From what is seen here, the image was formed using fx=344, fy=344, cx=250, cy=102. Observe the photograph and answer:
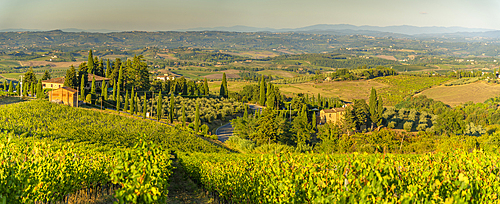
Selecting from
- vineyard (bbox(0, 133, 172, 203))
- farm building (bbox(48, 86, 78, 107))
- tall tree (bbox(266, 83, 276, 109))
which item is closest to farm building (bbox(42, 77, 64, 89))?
farm building (bbox(48, 86, 78, 107))

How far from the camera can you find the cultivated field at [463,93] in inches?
3652

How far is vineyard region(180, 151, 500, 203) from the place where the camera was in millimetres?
7098

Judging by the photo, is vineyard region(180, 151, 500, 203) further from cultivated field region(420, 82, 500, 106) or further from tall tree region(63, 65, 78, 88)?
cultivated field region(420, 82, 500, 106)

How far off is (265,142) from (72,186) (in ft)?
112

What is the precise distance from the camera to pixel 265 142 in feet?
151

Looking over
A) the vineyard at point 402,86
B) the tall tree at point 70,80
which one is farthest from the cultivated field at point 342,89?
the tall tree at point 70,80

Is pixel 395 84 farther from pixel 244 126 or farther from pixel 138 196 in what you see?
pixel 138 196

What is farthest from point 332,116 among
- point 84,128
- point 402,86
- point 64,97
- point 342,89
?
point 402,86

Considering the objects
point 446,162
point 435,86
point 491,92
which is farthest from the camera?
point 435,86

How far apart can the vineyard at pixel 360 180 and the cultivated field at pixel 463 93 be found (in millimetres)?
90520

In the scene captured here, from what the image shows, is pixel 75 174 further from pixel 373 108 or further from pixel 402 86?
pixel 402 86

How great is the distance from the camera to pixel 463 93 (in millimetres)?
99062

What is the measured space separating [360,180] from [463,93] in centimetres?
10872

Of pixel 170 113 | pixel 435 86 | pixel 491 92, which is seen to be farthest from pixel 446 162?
pixel 435 86
